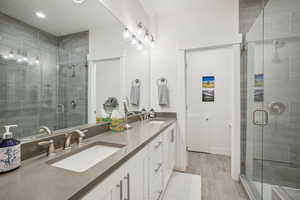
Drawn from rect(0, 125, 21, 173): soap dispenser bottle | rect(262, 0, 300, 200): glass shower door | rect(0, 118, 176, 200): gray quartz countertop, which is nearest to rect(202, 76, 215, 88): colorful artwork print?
rect(262, 0, 300, 200): glass shower door

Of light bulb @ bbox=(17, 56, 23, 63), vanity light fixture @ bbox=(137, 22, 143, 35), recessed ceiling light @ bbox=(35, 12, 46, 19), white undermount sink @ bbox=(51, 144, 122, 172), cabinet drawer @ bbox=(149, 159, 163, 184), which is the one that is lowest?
cabinet drawer @ bbox=(149, 159, 163, 184)

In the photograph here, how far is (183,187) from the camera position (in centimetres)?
192

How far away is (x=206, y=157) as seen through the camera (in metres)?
2.91

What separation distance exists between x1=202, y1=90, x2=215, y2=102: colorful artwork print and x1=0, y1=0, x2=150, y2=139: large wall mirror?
2.16m

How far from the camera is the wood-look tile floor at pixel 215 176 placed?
5.82 feet

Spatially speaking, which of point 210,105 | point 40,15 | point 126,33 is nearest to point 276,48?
point 210,105

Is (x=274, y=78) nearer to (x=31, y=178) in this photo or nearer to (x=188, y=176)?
(x=188, y=176)

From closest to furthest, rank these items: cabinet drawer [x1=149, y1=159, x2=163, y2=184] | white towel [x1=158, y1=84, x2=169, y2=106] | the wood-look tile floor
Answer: cabinet drawer [x1=149, y1=159, x2=163, y2=184] → the wood-look tile floor → white towel [x1=158, y1=84, x2=169, y2=106]

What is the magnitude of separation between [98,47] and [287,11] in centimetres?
223

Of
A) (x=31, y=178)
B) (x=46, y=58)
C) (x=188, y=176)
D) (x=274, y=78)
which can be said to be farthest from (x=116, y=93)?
(x=274, y=78)

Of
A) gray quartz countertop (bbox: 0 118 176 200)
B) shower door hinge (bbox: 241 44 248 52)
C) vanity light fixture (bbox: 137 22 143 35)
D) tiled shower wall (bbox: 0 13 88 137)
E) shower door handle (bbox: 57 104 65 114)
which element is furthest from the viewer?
vanity light fixture (bbox: 137 22 143 35)

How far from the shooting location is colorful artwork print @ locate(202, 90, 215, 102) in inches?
122

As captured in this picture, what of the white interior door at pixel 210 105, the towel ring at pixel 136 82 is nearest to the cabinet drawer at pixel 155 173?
the towel ring at pixel 136 82

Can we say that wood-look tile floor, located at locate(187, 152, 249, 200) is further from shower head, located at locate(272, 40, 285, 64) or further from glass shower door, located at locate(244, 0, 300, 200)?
shower head, located at locate(272, 40, 285, 64)
